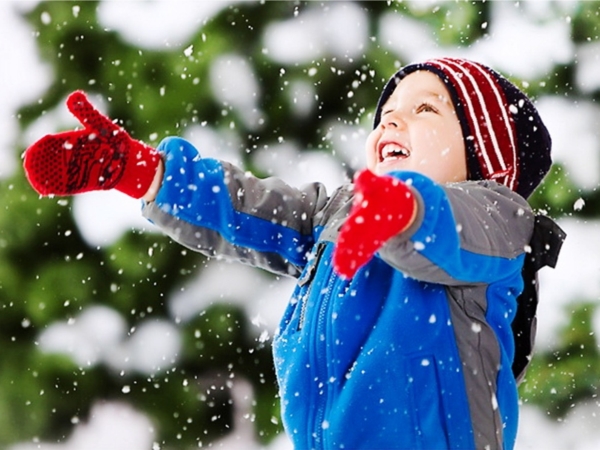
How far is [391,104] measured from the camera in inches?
62.6

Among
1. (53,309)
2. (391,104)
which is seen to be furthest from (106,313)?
(391,104)

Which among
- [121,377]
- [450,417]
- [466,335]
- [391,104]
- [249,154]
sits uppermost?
[249,154]

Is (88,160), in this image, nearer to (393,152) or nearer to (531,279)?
(393,152)

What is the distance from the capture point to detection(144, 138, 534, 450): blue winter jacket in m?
1.25

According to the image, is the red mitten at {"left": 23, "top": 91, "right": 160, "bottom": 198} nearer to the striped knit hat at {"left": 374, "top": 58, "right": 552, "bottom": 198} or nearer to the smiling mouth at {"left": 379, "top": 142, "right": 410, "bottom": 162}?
the smiling mouth at {"left": 379, "top": 142, "right": 410, "bottom": 162}

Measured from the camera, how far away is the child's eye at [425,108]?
153 centimetres

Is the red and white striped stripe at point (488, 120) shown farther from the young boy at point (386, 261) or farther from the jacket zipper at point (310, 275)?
the jacket zipper at point (310, 275)

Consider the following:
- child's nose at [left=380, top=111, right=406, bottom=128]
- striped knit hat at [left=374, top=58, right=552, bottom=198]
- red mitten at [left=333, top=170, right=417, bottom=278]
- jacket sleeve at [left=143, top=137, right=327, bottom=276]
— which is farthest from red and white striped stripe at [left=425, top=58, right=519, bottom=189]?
red mitten at [left=333, top=170, right=417, bottom=278]

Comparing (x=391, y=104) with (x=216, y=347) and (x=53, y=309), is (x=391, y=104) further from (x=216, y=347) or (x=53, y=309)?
(x=53, y=309)

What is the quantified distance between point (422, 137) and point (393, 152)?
0.18 feet

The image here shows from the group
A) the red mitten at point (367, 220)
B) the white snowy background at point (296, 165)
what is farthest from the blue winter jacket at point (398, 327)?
the white snowy background at point (296, 165)

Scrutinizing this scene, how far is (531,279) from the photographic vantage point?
1.45m

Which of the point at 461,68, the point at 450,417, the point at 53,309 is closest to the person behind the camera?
the point at 450,417

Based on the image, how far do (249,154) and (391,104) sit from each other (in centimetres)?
61
